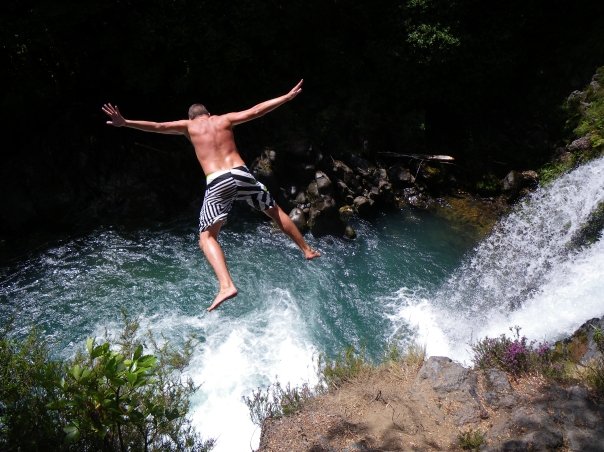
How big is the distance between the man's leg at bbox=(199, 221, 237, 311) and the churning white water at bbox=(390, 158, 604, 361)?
14.4 ft

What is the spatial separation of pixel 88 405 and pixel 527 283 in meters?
8.10

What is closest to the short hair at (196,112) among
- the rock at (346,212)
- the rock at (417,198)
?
the rock at (346,212)

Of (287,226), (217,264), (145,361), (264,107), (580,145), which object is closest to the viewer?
(145,361)

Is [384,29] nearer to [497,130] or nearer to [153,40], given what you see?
[497,130]

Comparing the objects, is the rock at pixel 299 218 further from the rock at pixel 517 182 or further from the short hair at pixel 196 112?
the short hair at pixel 196 112

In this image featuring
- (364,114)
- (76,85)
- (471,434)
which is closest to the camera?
(471,434)

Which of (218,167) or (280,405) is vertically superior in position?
(218,167)

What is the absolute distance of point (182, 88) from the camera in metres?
11.3

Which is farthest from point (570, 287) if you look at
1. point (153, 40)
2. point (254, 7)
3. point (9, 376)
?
point (153, 40)

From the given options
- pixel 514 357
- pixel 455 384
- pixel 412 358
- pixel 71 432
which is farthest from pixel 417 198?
pixel 71 432

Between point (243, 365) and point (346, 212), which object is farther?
point (346, 212)

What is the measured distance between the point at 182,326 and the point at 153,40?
6.38 metres

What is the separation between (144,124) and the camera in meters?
5.00

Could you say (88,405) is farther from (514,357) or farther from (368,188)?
(368,188)
